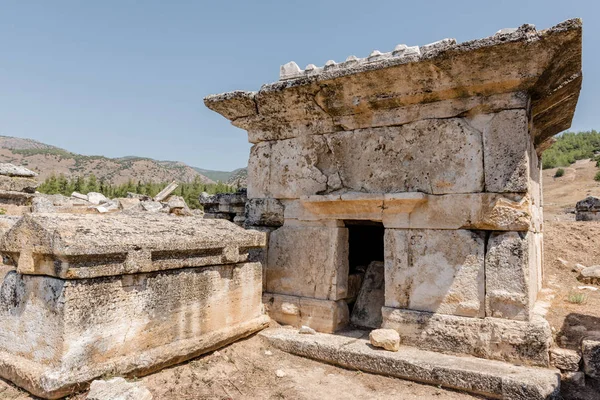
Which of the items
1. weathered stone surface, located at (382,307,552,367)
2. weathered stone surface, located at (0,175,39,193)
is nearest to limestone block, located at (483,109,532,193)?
weathered stone surface, located at (382,307,552,367)

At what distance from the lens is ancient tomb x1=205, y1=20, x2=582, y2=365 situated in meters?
3.07

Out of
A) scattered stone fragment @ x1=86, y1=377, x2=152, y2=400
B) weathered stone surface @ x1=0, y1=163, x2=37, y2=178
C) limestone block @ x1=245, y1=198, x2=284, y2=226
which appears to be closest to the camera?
scattered stone fragment @ x1=86, y1=377, x2=152, y2=400

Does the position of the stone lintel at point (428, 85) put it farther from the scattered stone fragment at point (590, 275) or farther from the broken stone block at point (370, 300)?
the scattered stone fragment at point (590, 275)

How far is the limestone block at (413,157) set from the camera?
3.34 metres

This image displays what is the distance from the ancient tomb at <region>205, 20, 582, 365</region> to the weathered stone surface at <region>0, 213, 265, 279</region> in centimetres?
105

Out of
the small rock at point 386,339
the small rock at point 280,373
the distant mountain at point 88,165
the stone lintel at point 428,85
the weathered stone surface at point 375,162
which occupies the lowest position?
the small rock at point 280,373

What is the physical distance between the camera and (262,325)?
12.7ft

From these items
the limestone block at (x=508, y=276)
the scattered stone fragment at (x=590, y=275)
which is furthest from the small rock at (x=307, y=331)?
the scattered stone fragment at (x=590, y=275)

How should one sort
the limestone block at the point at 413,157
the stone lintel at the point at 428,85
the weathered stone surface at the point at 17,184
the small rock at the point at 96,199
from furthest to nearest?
the small rock at the point at 96,199, the weathered stone surface at the point at 17,184, the limestone block at the point at 413,157, the stone lintel at the point at 428,85

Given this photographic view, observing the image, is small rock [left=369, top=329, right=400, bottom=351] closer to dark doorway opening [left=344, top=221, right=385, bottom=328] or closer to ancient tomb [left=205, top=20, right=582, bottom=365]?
ancient tomb [left=205, top=20, right=582, bottom=365]

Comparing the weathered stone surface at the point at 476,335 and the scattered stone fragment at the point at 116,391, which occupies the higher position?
the weathered stone surface at the point at 476,335

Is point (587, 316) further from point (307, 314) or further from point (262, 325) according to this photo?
point (262, 325)

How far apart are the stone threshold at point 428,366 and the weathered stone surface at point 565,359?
13 centimetres

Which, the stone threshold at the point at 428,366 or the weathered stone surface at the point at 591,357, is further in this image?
the weathered stone surface at the point at 591,357
